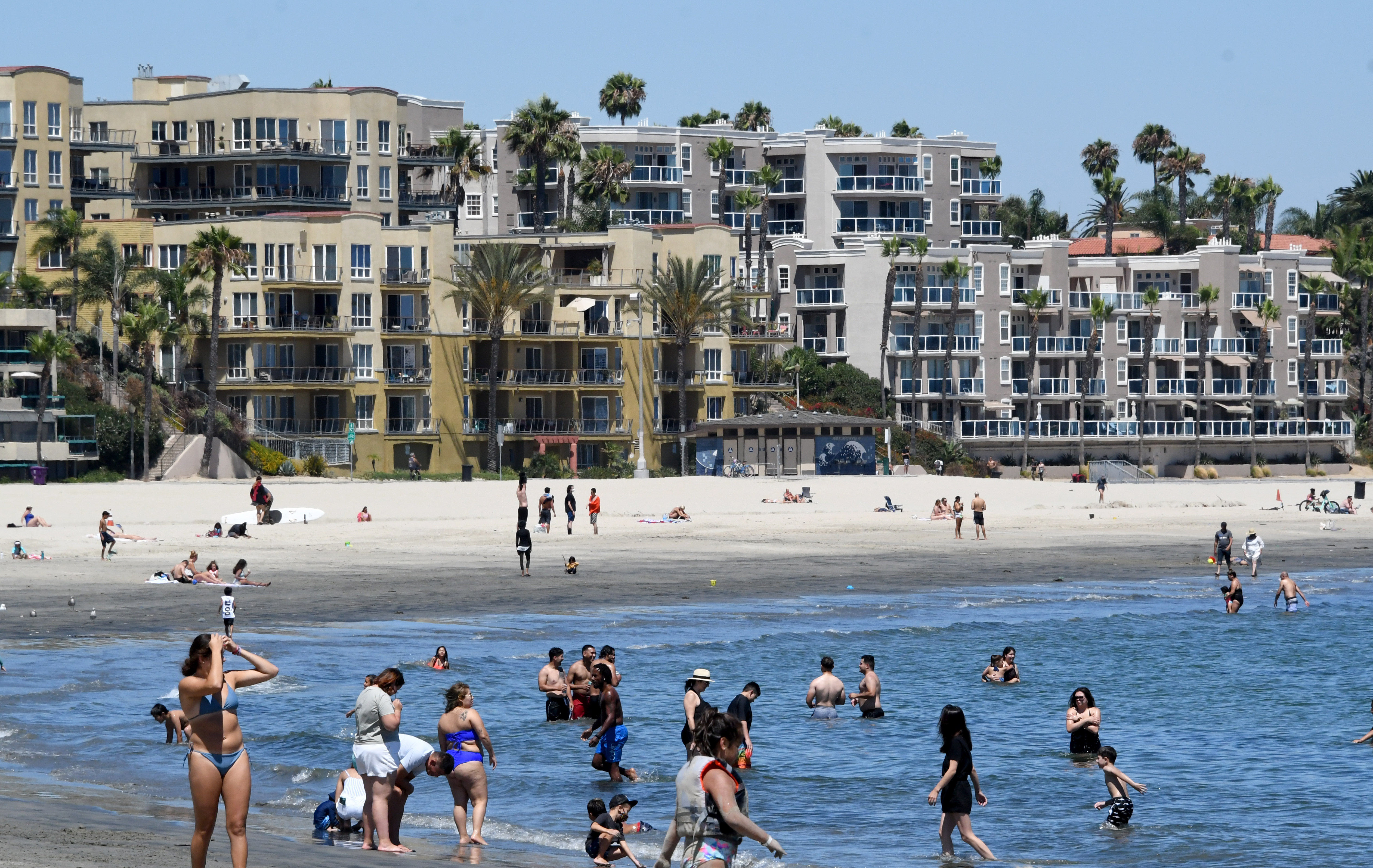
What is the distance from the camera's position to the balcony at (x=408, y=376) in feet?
260

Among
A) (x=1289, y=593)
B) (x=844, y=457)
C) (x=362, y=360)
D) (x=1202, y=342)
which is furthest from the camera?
(x=1202, y=342)

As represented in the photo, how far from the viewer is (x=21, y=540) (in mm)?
44219

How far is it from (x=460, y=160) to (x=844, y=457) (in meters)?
35.8

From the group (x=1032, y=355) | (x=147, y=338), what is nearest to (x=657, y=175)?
(x=1032, y=355)

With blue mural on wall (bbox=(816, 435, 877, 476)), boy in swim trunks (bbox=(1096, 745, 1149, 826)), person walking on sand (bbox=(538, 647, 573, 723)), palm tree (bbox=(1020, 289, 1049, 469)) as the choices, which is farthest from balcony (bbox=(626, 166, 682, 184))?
boy in swim trunks (bbox=(1096, 745, 1149, 826))

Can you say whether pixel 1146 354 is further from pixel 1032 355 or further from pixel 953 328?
pixel 953 328

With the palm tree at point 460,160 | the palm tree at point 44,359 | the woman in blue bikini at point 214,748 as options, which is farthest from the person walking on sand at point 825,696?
the palm tree at point 460,160

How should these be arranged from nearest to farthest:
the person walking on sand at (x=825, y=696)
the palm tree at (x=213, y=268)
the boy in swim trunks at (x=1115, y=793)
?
the boy in swim trunks at (x=1115, y=793)
the person walking on sand at (x=825, y=696)
the palm tree at (x=213, y=268)

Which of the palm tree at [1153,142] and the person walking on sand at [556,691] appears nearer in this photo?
the person walking on sand at [556,691]

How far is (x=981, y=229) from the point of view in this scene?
11475 cm

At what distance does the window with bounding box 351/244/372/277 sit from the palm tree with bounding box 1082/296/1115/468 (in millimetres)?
38148

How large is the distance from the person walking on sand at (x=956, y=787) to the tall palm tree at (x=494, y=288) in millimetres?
61604

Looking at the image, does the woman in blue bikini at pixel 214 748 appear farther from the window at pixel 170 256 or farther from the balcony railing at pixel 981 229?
the balcony railing at pixel 981 229

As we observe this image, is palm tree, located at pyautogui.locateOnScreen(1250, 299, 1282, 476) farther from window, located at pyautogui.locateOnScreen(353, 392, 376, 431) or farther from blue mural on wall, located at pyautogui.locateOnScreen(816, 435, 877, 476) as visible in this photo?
window, located at pyautogui.locateOnScreen(353, 392, 376, 431)
